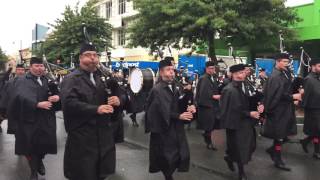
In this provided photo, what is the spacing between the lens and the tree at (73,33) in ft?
87.4

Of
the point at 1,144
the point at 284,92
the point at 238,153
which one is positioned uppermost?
the point at 284,92

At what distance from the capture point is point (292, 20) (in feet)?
62.7

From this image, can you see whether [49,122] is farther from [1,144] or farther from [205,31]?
[205,31]

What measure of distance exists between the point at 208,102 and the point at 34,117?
4.34 meters

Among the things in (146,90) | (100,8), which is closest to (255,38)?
(146,90)

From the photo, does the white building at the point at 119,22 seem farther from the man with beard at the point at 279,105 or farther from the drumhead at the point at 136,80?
the man with beard at the point at 279,105

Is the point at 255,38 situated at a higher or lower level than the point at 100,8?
lower

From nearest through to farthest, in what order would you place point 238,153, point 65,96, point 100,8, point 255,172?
point 65,96 → point 238,153 → point 255,172 → point 100,8

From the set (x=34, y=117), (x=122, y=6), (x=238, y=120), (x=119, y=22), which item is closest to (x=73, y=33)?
(x=34, y=117)

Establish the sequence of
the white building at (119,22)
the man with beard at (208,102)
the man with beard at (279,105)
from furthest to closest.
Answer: the white building at (119,22) → the man with beard at (208,102) → the man with beard at (279,105)

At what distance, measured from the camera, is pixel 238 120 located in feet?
24.7

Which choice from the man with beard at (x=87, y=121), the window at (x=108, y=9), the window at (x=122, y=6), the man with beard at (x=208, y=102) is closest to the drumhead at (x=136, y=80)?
the man with beard at (x=208, y=102)

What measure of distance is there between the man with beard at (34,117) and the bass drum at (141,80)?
6.15 metres

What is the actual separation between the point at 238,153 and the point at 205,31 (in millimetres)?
11127
